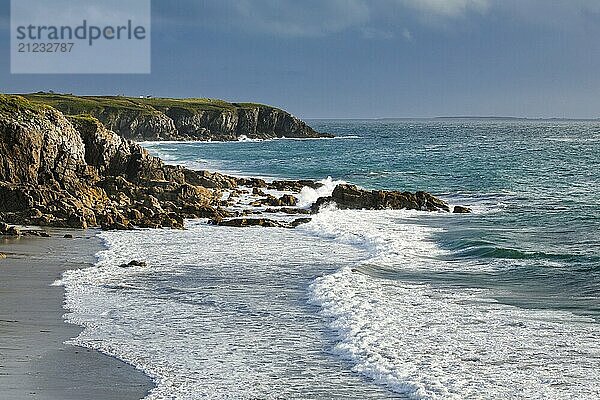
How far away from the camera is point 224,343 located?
49.1 feet

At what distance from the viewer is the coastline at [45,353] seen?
12.1 m

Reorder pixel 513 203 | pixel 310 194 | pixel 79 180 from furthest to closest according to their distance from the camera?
pixel 310 194 < pixel 513 203 < pixel 79 180

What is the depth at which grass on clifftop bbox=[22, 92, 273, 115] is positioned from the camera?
12388 centimetres

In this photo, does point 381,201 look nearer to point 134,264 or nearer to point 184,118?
point 134,264

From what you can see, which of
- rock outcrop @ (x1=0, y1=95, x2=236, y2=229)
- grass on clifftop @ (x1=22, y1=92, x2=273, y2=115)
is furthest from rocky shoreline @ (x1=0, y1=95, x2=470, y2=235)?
grass on clifftop @ (x1=22, y1=92, x2=273, y2=115)

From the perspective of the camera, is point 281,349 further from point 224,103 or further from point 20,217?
point 224,103

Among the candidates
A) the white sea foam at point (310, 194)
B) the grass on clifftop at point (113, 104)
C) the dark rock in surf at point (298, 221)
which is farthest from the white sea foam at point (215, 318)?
the grass on clifftop at point (113, 104)

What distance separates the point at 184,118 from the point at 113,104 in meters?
21.1

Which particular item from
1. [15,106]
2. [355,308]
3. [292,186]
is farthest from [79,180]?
[355,308]

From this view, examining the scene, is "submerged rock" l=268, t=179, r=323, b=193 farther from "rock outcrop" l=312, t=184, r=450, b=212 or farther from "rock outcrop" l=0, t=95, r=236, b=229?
"rock outcrop" l=0, t=95, r=236, b=229

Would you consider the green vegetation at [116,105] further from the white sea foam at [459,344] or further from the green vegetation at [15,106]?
the white sea foam at [459,344]

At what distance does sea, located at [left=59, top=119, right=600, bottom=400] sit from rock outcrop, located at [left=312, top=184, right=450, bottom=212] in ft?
15.8

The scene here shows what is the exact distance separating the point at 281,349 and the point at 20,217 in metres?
19.5

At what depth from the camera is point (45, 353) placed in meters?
14.1
